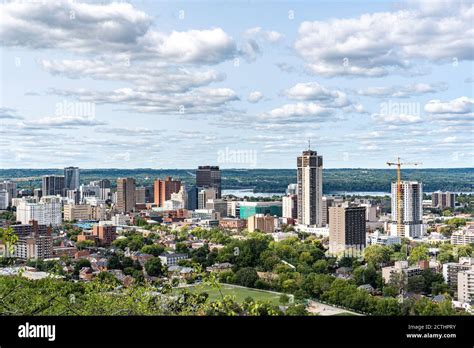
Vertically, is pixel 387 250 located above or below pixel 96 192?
below

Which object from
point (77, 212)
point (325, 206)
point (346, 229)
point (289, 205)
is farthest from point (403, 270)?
point (77, 212)

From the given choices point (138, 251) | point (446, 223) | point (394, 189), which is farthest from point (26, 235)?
point (446, 223)

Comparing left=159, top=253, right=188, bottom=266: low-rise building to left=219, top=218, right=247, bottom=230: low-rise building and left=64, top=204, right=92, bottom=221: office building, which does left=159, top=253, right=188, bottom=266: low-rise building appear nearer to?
left=219, top=218, right=247, bottom=230: low-rise building

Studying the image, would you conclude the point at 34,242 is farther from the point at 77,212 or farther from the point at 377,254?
the point at 377,254

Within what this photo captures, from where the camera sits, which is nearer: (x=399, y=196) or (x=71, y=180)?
(x=71, y=180)

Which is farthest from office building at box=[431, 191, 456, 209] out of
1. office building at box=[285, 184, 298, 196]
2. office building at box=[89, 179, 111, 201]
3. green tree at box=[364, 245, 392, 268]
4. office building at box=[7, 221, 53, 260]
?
office building at box=[7, 221, 53, 260]
